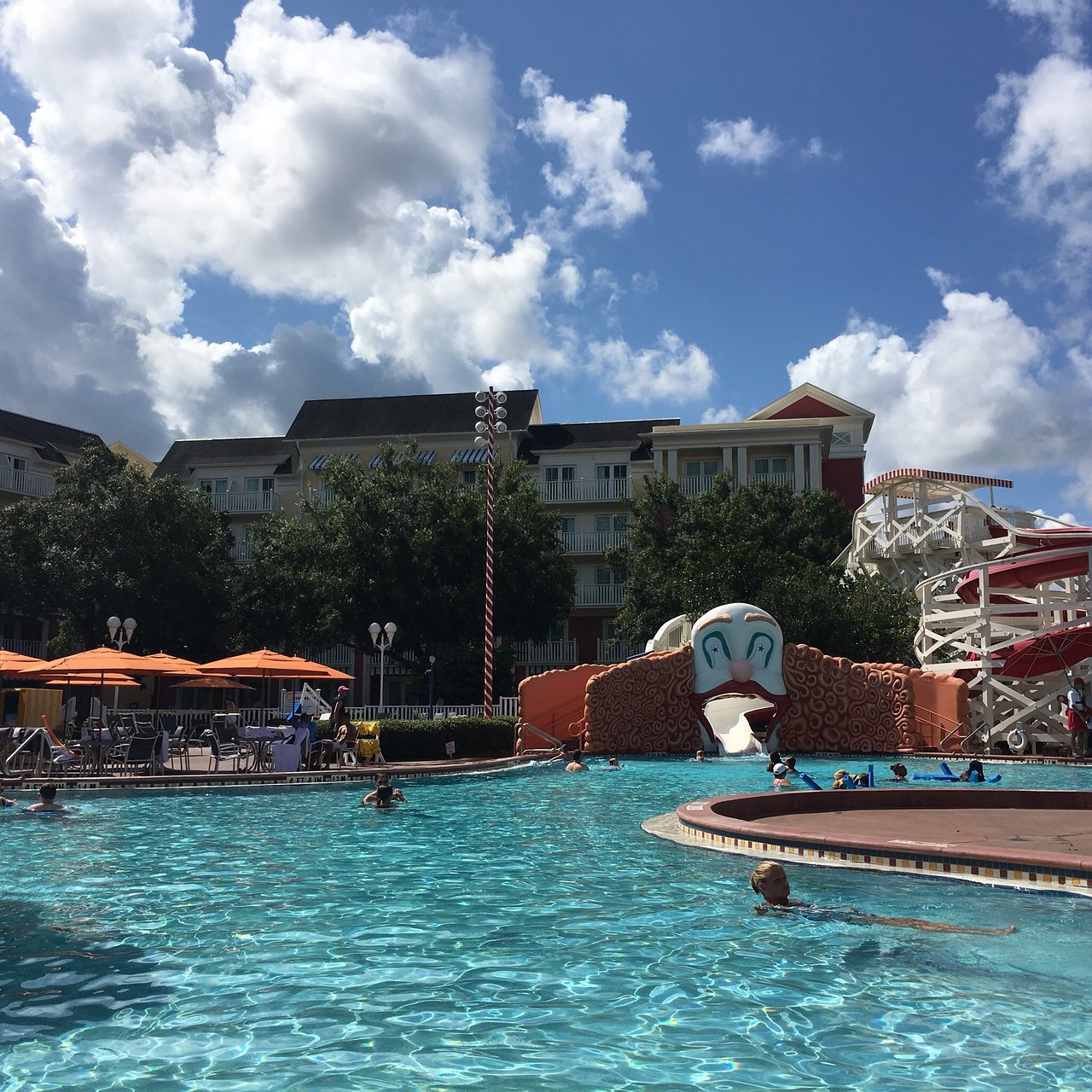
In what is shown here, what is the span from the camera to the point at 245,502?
47.7 m

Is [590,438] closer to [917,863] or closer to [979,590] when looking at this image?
[979,590]

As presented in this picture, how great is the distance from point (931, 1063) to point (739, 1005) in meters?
1.20

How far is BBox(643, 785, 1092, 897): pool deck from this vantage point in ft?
29.1

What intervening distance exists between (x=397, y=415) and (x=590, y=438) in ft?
31.0

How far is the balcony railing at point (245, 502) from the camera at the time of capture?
155 feet

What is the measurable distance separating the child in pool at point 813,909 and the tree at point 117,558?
31822 mm

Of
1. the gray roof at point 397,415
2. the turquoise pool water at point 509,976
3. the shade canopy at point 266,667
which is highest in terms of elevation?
the gray roof at point 397,415

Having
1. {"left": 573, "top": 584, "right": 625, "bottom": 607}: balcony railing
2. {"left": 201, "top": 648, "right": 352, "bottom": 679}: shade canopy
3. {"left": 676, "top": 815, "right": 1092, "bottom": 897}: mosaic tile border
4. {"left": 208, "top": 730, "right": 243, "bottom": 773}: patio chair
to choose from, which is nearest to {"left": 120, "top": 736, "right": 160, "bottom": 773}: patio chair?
{"left": 208, "top": 730, "right": 243, "bottom": 773}: patio chair

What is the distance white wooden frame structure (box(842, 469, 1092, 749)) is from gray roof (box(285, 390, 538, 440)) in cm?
1705

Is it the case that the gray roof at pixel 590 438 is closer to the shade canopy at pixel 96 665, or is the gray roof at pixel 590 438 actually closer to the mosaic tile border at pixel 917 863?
the shade canopy at pixel 96 665

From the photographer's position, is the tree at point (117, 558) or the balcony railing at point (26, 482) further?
the balcony railing at point (26, 482)

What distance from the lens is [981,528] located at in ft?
121

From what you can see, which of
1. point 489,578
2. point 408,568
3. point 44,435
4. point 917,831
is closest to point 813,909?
point 917,831

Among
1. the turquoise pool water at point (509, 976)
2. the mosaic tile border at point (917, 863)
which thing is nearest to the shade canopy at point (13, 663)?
the turquoise pool water at point (509, 976)
